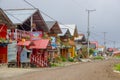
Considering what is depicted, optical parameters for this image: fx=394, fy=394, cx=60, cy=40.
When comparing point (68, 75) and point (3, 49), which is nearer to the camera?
point (68, 75)

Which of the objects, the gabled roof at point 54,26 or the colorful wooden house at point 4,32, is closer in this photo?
the colorful wooden house at point 4,32

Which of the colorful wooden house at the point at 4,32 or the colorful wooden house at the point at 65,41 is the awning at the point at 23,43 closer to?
the colorful wooden house at the point at 4,32

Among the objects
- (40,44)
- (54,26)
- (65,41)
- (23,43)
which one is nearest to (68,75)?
(23,43)

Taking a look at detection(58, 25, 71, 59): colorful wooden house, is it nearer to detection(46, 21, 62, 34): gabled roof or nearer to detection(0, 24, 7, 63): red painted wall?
detection(46, 21, 62, 34): gabled roof

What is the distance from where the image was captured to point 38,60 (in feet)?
159

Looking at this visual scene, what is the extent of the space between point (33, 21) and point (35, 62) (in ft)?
32.2

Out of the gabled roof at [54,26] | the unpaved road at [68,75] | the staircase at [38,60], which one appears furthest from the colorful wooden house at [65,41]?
the unpaved road at [68,75]

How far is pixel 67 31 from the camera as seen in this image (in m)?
74.0

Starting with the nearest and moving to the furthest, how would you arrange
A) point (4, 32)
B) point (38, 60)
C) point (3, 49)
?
point (4, 32) → point (3, 49) → point (38, 60)

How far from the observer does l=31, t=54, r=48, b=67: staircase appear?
46844mm

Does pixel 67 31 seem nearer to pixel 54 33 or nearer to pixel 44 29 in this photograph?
pixel 54 33

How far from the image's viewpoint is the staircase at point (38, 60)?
154ft

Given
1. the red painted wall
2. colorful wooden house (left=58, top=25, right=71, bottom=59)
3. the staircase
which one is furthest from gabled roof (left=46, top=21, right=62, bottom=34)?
the red painted wall

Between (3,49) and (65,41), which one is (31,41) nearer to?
(3,49)
